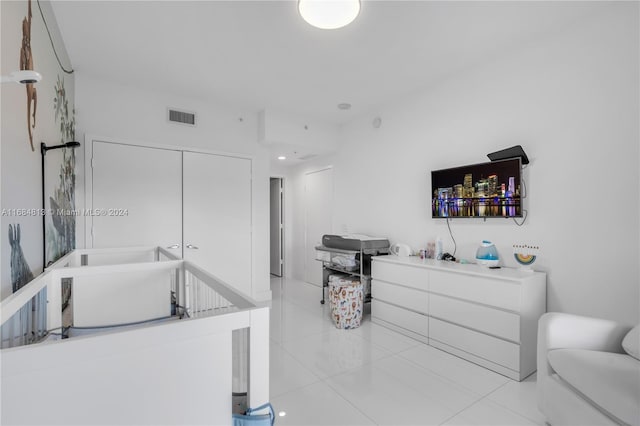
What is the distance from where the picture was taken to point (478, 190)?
2.81m

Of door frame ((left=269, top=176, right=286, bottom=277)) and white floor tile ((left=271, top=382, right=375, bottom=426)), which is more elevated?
door frame ((left=269, top=176, right=286, bottom=277))

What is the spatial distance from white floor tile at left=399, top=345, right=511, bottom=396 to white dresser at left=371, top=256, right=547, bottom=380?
0.07m

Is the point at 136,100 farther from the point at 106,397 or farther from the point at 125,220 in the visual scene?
the point at 106,397

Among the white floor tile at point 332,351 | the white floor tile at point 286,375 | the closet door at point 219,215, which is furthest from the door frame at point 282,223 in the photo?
the white floor tile at point 286,375

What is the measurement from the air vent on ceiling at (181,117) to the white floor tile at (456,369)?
343 cm

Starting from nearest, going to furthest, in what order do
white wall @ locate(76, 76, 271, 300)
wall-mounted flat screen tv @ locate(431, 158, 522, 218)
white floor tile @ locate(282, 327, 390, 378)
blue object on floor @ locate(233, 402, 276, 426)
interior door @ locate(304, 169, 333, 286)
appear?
blue object on floor @ locate(233, 402, 276, 426)
white floor tile @ locate(282, 327, 390, 378)
wall-mounted flat screen tv @ locate(431, 158, 522, 218)
white wall @ locate(76, 76, 271, 300)
interior door @ locate(304, 169, 333, 286)

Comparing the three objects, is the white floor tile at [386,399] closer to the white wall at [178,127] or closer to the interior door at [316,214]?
the white wall at [178,127]

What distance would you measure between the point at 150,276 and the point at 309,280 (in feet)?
11.9

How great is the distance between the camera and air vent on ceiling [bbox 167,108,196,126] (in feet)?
11.7

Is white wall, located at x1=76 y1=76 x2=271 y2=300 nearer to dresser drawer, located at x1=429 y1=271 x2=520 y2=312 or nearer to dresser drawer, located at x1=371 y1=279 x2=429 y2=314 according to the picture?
dresser drawer, located at x1=371 y1=279 x2=429 y2=314

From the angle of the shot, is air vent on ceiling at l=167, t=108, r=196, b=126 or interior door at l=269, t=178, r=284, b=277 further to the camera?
interior door at l=269, t=178, r=284, b=277

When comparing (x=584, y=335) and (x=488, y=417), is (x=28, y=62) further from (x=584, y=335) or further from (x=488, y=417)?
(x=584, y=335)

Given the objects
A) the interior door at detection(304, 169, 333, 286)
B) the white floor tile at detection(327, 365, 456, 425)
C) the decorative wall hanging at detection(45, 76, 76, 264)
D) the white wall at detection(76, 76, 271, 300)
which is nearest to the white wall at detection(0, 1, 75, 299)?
the decorative wall hanging at detection(45, 76, 76, 264)

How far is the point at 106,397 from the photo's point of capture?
67 cm
